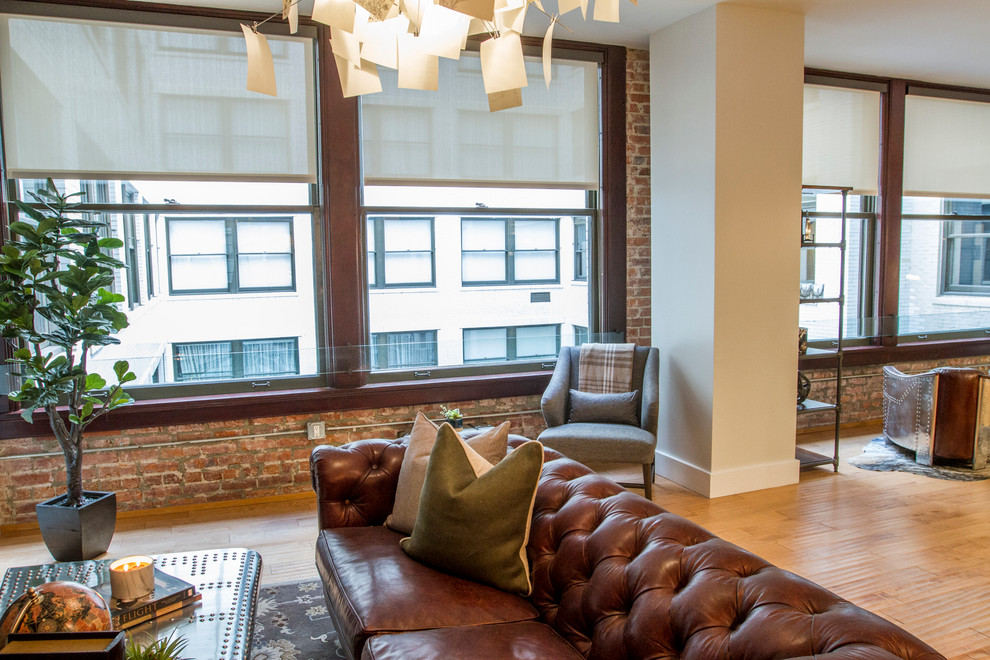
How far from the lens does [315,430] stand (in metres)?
4.52

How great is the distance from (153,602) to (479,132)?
3521 millimetres

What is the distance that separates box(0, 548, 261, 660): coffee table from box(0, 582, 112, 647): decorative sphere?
0.34 metres

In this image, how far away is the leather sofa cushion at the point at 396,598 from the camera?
6.84 ft

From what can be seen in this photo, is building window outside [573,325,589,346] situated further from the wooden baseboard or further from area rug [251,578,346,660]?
area rug [251,578,346,660]

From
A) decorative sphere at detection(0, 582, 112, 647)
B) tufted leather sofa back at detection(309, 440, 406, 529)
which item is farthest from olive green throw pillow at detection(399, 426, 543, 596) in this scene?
decorative sphere at detection(0, 582, 112, 647)

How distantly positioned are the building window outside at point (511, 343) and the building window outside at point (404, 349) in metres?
0.26

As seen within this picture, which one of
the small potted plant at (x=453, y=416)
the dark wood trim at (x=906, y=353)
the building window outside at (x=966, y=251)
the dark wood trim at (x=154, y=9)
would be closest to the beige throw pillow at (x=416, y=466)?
the small potted plant at (x=453, y=416)

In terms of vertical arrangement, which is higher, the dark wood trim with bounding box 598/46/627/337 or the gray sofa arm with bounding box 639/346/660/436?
the dark wood trim with bounding box 598/46/627/337

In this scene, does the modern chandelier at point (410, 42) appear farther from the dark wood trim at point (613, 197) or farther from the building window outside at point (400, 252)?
the dark wood trim at point (613, 197)

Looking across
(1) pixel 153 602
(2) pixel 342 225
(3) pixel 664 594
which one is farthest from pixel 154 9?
(3) pixel 664 594

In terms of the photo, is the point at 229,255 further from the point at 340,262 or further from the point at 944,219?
the point at 944,219

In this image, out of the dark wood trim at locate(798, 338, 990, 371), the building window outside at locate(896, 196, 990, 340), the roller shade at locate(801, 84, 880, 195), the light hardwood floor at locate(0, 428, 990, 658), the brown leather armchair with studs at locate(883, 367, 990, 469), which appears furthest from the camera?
the building window outside at locate(896, 196, 990, 340)

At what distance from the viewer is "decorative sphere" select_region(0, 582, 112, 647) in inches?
64.7

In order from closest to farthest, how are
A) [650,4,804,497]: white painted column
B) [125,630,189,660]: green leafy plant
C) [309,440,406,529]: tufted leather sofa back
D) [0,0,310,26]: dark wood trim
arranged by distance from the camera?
[125,630,189,660]: green leafy plant → [309,440,406,529]: tufted leather sofa back → [0,0,310,26]: dark wood trim → [650,4,804,497]: white painted column
